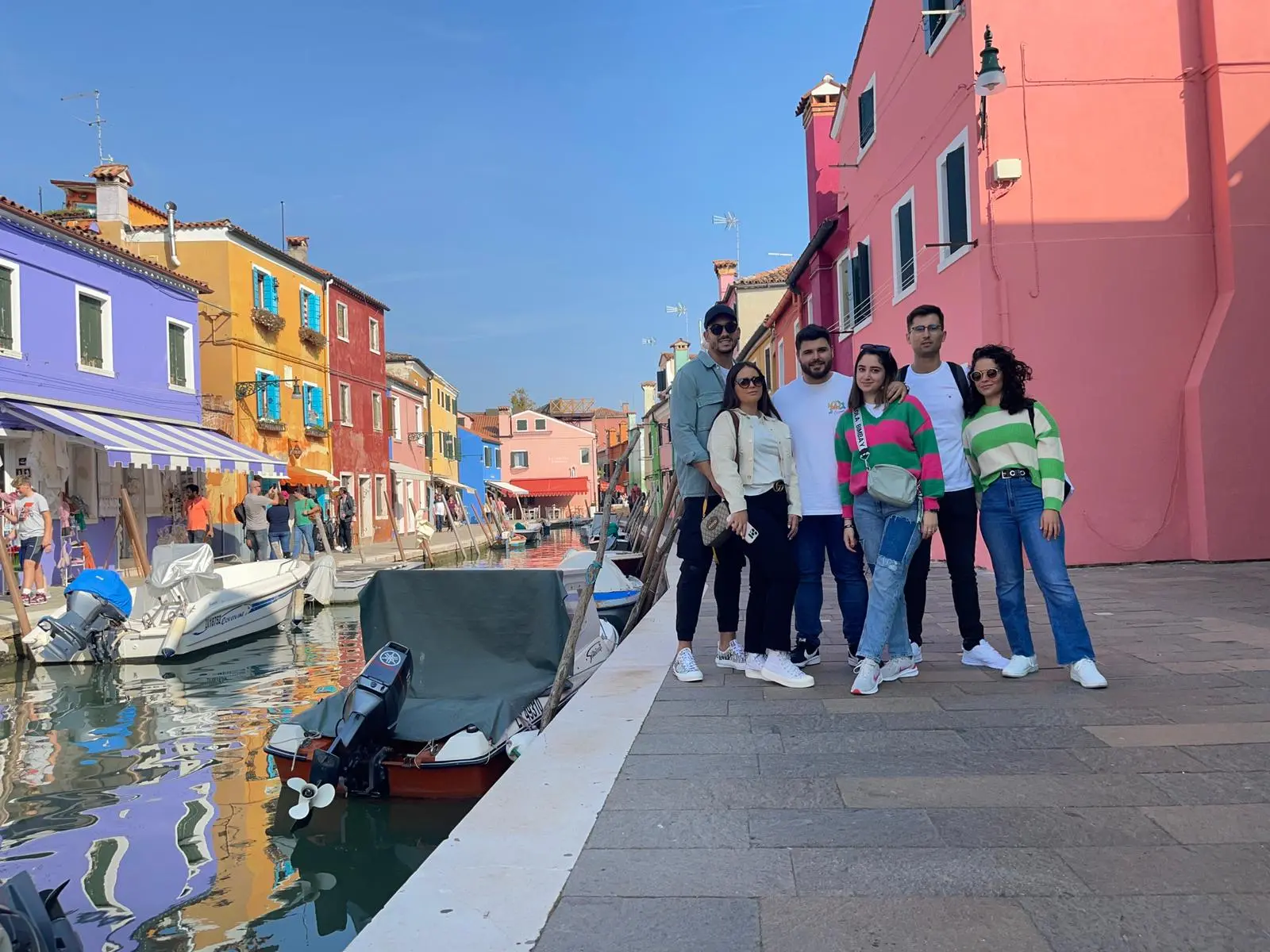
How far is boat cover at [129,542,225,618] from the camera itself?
11484 mm

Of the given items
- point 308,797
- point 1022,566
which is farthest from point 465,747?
point 1022,566

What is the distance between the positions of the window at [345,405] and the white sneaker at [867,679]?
1067 inches

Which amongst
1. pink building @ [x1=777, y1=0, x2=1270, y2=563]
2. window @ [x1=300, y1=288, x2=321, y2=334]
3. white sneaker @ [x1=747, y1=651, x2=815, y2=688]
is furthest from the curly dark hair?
window @ [x1=300, y1=288, x2=321, y2=334]

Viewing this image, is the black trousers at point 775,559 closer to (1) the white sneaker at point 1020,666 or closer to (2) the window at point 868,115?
(1) the white sneaker at point 1020,666

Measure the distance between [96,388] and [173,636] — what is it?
7803mm

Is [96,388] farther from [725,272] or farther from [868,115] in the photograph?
[725,272]

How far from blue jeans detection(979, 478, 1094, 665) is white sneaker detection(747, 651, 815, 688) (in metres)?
0.98

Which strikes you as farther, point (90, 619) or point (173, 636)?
point (173, 636)

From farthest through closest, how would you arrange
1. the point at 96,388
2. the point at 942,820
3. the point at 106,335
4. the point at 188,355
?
the point at 188,355, the point at 106,335, the point at 96,388, the point at 942,820

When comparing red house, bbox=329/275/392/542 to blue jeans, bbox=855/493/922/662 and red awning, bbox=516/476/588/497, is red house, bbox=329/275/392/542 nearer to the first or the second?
blue jeans, bbox=855/493/922/662

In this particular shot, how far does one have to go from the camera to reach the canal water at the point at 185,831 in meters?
4.32

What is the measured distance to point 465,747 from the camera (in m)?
5.39

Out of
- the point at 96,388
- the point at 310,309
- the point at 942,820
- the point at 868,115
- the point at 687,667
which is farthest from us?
the point at 310,309

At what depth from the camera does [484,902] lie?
2.24 metres
